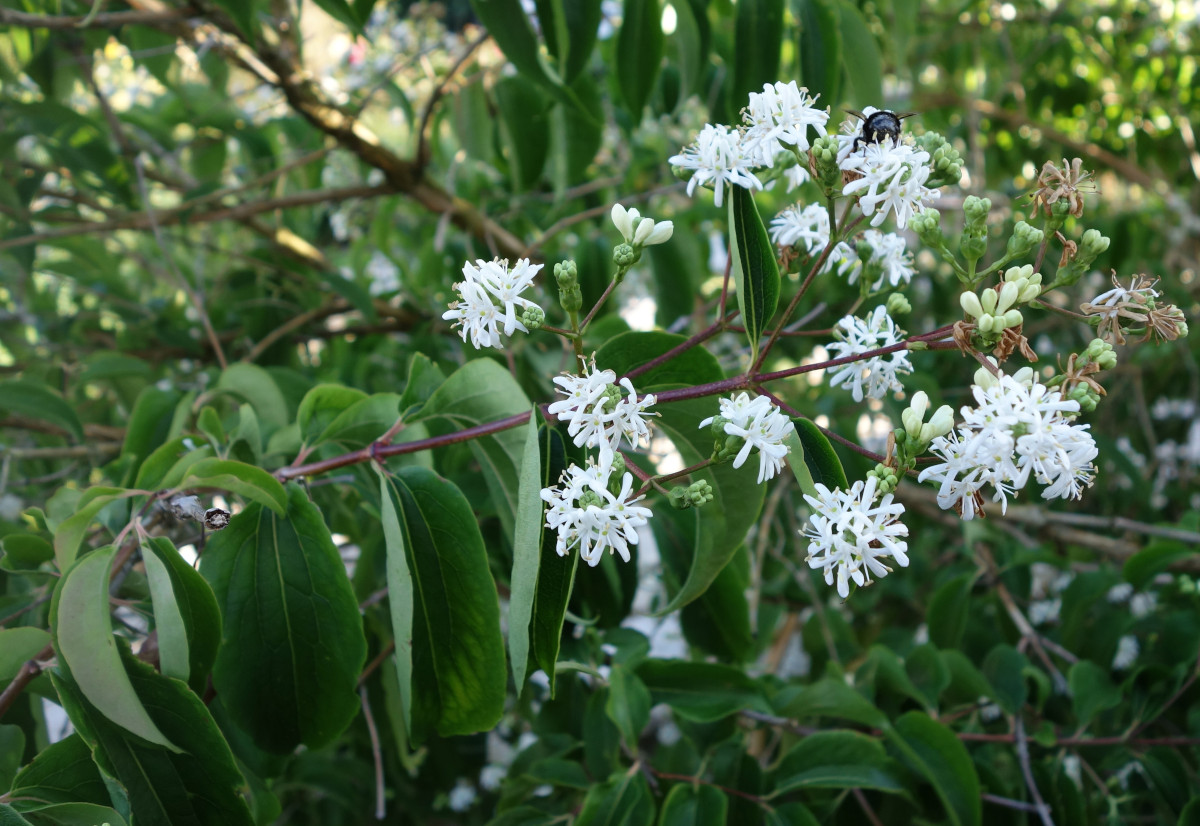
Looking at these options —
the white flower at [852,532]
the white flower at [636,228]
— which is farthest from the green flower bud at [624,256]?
the white flower at [852,532]

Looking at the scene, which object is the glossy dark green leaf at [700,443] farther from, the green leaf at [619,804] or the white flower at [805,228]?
the green leaf at [619,804]

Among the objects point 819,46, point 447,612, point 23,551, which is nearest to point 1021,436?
point 447,612

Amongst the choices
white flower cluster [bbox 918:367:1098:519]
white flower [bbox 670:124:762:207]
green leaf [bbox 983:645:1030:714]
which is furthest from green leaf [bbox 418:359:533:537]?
green leaf [bbox 983:645:1030:714]

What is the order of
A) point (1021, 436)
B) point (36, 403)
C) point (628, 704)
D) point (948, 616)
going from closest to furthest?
point (1021, 436), point (628, 704), point (36, 403), point (948, 616)

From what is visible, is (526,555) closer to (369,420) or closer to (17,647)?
(369,420)

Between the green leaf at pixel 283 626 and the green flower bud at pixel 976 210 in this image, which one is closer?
the green flower bud at pixel 976 210

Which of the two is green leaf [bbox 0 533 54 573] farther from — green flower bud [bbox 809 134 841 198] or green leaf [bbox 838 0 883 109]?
green leaf [bbox 838 0 883 109]
